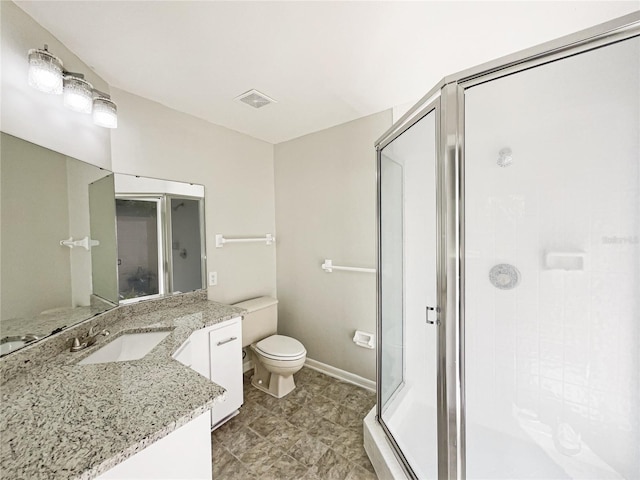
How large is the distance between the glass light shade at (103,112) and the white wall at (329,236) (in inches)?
58.1

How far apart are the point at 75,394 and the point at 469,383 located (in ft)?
5.88

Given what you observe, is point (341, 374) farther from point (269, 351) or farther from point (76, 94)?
point (76, 94)

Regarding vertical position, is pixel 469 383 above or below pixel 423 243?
below

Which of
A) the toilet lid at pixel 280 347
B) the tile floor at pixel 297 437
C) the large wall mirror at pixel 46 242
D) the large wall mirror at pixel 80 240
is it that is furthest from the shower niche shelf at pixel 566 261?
the large wall mirror at pixel 46 242

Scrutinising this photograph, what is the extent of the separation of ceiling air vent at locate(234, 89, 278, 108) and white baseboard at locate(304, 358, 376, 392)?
232 cm

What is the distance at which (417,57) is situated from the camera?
1.41m

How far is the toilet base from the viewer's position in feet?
6.63

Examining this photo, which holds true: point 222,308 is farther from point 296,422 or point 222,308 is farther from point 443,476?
point 443,476

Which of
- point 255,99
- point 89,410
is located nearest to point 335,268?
point 255,99

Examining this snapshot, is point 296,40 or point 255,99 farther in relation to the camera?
point 255,99

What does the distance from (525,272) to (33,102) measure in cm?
258

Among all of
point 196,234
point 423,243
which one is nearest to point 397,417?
point 423,243

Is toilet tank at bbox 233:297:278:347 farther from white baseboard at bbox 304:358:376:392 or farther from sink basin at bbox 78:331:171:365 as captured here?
sink basin at bbox 78:331:171:365

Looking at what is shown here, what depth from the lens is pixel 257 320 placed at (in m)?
2.21
